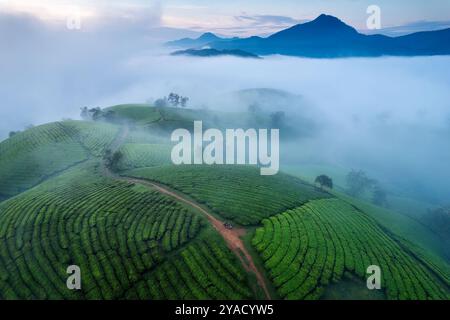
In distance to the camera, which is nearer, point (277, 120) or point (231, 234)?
point (231, 234)

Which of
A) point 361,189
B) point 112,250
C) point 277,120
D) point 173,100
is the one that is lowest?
point 361,189

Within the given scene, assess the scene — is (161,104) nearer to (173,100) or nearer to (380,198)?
(173,100)

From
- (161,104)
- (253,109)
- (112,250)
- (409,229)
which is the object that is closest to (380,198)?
(409,229)

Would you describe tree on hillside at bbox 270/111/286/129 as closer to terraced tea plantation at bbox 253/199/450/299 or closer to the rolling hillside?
the rolling hillside

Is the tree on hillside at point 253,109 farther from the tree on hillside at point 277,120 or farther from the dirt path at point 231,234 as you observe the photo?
the dirt path at point 231,234

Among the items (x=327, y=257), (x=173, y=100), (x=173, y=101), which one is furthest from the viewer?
(x=173, y=100)
